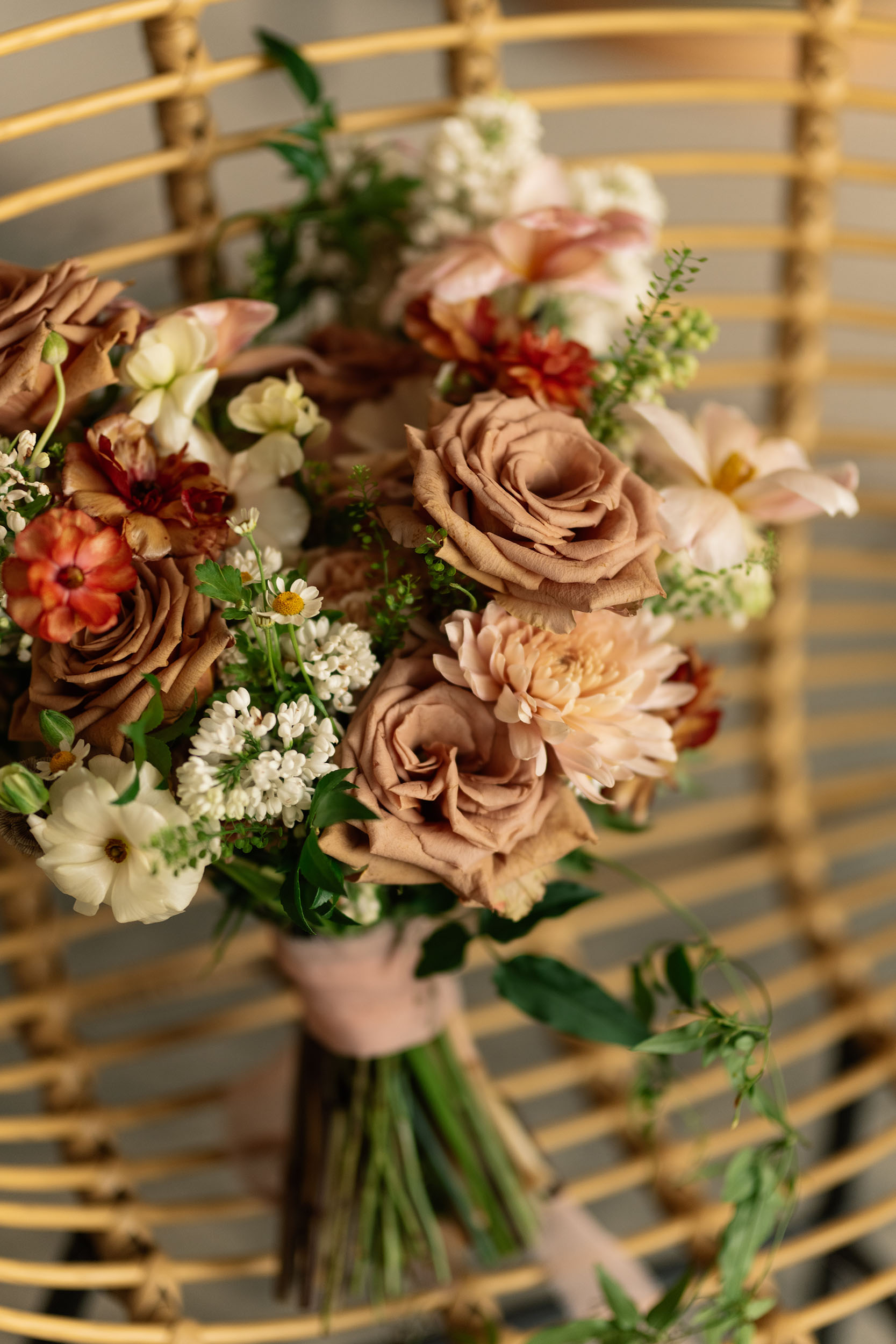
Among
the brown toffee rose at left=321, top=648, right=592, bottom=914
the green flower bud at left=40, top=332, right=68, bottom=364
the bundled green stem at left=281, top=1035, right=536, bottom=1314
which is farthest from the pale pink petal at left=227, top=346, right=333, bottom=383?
the bundled green stem at left=281, top=1035, right=536, bottom=1314

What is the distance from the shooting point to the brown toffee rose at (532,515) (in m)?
0.47

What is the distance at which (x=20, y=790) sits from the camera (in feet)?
1.52

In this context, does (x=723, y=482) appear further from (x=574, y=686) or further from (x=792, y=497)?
(x=574, y=686)

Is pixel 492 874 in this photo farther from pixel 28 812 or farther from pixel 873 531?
pixel 873 531

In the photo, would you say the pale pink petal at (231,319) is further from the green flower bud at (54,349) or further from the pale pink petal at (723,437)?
the pale pink petal at (723,437)

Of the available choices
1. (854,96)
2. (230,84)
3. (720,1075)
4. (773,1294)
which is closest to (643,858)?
(720,1075)

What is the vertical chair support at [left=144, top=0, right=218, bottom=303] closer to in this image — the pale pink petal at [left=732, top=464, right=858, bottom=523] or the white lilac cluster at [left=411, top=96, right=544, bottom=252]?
the white lilac cluster at [left=411, top=96, right=544, bottom=252]

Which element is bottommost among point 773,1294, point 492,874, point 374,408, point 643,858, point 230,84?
point 643,858

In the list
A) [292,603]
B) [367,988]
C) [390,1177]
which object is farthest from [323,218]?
[390,1177]

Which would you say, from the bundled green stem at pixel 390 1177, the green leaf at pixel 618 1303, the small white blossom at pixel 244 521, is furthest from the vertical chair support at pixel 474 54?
the green leaf at pixel 618 1303

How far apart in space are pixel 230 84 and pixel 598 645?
824 millimetres

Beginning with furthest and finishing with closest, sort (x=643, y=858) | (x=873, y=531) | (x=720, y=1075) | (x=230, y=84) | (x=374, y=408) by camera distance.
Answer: (x=873, y=531)
(x=643, y=858)
(x=230, y=84)
(x=720, y=1075)
(x=374, y=408)

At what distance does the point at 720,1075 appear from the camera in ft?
2.83

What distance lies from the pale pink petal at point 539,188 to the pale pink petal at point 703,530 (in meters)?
0.27
